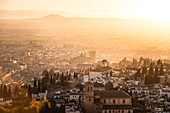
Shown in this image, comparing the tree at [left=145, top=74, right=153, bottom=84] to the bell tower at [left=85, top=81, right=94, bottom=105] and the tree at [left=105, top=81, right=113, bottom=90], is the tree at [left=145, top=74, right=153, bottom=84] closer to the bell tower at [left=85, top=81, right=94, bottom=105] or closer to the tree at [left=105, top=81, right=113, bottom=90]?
the tree at [left=105, top=81, right=113, bottom=90]

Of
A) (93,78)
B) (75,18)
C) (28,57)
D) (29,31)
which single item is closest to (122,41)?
(75,18)

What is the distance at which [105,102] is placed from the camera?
27578mm

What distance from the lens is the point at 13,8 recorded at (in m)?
73.9

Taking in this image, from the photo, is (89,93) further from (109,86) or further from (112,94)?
(109,86)

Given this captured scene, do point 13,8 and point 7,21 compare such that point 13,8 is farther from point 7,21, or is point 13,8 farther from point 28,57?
point 28,57

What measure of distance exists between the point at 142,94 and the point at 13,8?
4500 centimetres

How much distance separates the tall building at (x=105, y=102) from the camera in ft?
88.2

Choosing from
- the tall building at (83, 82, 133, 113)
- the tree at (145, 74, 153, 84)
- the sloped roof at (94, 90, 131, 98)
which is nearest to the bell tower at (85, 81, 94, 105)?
the tall building at (83, 82, 133, 113)

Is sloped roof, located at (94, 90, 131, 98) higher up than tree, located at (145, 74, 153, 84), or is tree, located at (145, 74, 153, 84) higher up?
sloped roof, located at (94, 90, 131, 98)

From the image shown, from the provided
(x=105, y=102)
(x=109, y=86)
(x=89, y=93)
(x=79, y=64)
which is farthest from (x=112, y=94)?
(x=79, y=64)

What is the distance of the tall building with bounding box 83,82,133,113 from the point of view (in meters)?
26.9

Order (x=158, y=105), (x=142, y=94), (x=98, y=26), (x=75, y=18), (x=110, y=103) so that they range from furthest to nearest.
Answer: (x=98, y=26), (x=75, y=18), (x=142, y=94), (x=158, y=105), (x=110, y=103)

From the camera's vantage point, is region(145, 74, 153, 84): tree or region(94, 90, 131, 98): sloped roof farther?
region(145, 74, 153, 84): tree

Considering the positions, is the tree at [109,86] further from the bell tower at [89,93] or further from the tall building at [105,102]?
the bell tower at [89,93]
